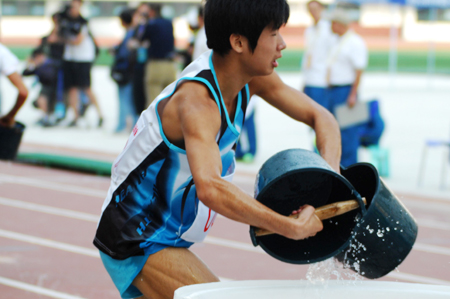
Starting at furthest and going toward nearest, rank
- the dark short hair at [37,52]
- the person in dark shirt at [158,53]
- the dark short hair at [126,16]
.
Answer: the dark short hair at [37,52] < the dark short hair at [126,16] < the person in dark shirt at [158,53]

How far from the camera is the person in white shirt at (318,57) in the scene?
8508 mm

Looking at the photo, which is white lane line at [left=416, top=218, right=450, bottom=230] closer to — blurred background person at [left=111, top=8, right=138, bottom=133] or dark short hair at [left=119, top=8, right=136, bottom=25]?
blurred background person at [left=111, top=8, right=138, bottom=133]

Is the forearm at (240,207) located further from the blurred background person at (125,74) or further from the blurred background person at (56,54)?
the blurred background person at (56,54)

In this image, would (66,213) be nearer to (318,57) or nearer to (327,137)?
(318,57)

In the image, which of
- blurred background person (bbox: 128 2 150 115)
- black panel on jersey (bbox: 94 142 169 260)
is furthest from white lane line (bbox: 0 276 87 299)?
blurred background person (bbox: 128 2 150 115)

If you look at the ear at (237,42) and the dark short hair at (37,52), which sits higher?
the ear at (237,42)

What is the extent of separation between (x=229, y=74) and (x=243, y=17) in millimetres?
228

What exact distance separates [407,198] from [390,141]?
13.0ft

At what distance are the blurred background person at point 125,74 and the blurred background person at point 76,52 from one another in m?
0.54

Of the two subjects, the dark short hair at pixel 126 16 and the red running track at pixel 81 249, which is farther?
the dark short hair at pixel 126 16

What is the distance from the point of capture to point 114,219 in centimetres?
239

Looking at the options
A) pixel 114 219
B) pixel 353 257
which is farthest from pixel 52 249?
pixel 353 257

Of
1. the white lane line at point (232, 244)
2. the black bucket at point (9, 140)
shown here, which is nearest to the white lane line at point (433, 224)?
the white lane line at point (232, 244)

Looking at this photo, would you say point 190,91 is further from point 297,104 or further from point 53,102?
point 53,102
